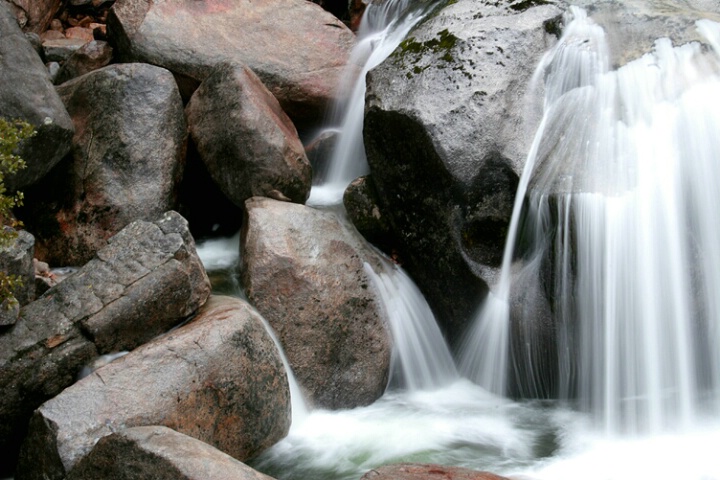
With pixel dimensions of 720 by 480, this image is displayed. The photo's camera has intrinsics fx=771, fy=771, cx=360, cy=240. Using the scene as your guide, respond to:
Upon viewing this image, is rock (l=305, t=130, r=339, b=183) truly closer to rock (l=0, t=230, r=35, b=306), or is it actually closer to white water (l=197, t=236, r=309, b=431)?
white water (l=197, t=236, r=309, b=431)

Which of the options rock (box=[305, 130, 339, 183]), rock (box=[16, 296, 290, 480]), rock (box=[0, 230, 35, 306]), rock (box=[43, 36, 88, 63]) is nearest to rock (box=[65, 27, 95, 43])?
rock (box=[43, 36, 88, 63])

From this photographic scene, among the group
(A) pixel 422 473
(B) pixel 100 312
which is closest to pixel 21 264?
(B) pixel 100 312

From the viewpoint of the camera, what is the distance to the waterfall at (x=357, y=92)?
7.24 meters

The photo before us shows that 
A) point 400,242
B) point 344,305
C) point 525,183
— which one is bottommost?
point 344,305

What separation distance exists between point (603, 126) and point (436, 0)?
105 inches

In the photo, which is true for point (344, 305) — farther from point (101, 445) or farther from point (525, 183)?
point (101, 445)

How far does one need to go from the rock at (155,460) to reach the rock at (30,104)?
2816 mm

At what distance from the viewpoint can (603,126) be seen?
18.6ft

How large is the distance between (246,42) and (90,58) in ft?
5.02

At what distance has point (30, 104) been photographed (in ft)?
18.9

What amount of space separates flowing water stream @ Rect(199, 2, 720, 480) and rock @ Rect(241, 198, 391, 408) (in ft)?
0.75

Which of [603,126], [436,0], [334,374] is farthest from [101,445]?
[436,0]

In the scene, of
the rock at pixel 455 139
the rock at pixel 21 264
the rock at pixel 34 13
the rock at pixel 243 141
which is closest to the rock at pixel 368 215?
the rock at pixel 455 139

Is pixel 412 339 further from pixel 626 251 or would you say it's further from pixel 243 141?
pixel 243 141
